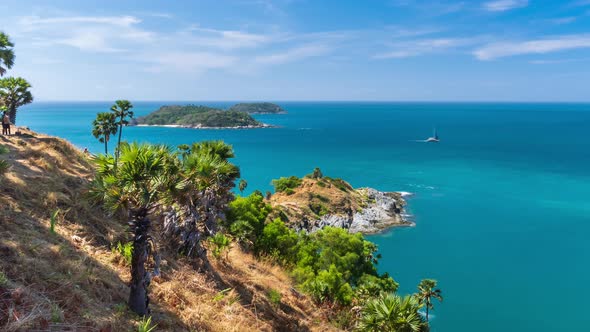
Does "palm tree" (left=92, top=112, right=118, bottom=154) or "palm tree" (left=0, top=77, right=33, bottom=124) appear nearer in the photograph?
"palm tree" (left=0, top=77, right=33, bottom=124)

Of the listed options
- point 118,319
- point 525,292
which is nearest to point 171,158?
point 118,319

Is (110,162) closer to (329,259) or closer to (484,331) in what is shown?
(329,259)

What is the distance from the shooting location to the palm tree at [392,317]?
19.7m

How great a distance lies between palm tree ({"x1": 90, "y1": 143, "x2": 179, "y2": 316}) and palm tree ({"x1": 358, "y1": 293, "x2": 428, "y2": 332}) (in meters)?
13.0

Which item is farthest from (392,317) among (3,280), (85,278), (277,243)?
(3,280)

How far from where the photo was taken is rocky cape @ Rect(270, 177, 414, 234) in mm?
81625

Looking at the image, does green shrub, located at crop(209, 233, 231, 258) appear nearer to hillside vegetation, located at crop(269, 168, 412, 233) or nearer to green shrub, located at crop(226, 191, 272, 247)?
green shrub, located at crop(226, 191, 272, 247)

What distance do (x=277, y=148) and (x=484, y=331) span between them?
155 metres

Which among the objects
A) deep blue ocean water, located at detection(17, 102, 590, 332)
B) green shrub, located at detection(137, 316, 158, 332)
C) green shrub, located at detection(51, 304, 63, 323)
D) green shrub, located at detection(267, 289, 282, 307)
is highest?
green shrub, located at detection(51, 304, 63, 323)

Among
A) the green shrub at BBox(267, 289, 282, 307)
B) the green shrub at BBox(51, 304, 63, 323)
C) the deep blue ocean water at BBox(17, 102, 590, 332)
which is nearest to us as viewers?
the green shrub at BBox(51, 304, 63, 323)

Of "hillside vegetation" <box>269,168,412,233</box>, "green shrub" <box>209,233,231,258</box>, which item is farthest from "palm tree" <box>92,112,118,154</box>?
"green shrub" <box>209,233,231,258</box>

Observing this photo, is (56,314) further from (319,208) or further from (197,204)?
(319,208)

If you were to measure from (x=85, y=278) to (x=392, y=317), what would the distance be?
15456 millimetres

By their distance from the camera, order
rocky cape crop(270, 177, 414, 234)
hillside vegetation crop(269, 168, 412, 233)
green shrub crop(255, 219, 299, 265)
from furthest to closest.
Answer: hillside vegetation crop(269, 168, 412, 233) → rocky cape crop(270, 177, 414, 234) → green shrub crop(255, 219, 299, 265)
